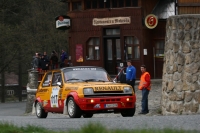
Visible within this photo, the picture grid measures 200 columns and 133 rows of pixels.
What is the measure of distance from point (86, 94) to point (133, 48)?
26.5 m

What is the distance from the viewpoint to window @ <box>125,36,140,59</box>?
45.8 meters

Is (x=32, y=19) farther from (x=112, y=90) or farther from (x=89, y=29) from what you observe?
(x=112, y=90)

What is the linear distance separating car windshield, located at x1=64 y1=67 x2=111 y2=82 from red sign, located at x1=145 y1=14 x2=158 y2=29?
23.2 meters

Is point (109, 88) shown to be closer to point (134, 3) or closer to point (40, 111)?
point (40, 111)

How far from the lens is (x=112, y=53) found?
47.2 m

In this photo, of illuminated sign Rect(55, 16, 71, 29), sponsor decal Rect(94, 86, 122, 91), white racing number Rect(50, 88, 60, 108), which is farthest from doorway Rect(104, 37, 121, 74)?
sponsor decal Rect(94, 86, 122, 91)

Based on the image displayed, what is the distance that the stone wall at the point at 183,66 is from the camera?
22.8m

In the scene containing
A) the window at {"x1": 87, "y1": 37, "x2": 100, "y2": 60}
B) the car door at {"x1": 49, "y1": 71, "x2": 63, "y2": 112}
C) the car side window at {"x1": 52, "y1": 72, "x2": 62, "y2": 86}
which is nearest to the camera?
the car door at {"x1": 49, "y1": 71, "x2": 63, "y2": 112}

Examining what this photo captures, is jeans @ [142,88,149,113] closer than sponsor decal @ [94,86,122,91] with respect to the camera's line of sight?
No

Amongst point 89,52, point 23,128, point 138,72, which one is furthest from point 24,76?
point 23,128

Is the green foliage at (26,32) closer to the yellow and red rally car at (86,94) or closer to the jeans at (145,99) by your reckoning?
the jeans at (145,99)

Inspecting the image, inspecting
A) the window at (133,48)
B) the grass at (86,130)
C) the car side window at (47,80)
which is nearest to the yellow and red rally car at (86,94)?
the car side window at (47,80)

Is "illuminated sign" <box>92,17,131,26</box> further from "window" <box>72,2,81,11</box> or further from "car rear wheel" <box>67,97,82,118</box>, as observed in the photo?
"car rear wheel" <box>67,97,82,118</box>

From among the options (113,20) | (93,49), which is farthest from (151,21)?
(93,49)
